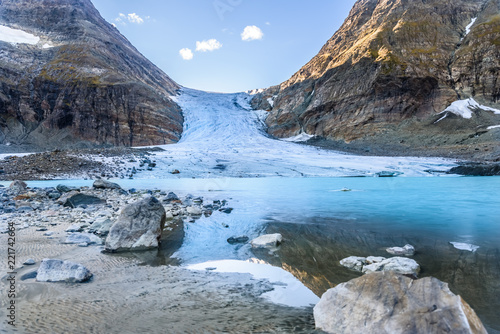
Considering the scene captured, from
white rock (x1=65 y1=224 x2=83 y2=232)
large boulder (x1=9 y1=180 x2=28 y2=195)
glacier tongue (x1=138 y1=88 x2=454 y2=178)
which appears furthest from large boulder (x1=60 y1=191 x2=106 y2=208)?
glacier tongue (x1=138 y1=88 x2=454 y2=178)

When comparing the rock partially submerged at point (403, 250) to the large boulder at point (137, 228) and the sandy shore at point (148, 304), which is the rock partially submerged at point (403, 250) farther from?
the large boulder at point (137, 228)

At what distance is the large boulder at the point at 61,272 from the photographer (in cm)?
352

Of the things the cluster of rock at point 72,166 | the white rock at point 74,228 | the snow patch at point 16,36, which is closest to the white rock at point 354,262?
the white rock at point 74,228

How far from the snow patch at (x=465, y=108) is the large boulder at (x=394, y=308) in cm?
4909

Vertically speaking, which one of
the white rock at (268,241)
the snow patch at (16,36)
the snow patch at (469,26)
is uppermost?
the snow patch at (469,26)

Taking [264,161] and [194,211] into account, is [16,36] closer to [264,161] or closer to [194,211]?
[264,161]

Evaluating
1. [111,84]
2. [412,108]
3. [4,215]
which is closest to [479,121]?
[412,108]

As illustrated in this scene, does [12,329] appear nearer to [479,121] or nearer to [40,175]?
[40,175]

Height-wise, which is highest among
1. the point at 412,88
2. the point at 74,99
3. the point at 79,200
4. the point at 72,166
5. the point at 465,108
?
the point at 412,88

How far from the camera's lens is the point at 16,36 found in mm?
61406

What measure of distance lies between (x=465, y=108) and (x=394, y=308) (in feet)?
170

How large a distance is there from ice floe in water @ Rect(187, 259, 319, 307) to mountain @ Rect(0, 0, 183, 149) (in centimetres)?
4776

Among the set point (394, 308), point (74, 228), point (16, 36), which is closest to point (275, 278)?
point (394, 308)

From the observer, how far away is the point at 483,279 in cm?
393
